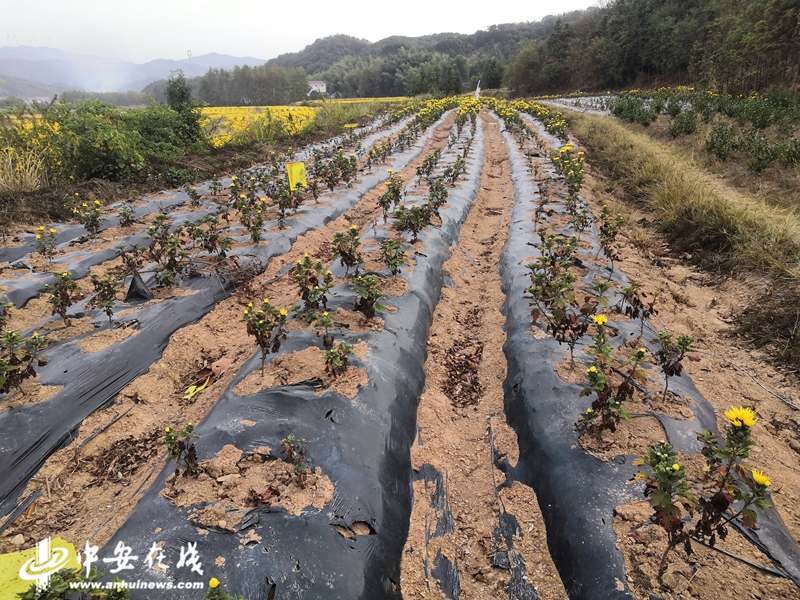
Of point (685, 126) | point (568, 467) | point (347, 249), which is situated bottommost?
point (568, 467)

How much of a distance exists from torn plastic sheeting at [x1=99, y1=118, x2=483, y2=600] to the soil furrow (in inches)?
6.9

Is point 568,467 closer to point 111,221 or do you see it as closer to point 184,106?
point 111,221

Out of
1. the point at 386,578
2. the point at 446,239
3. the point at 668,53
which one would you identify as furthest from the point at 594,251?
the point at 668,53

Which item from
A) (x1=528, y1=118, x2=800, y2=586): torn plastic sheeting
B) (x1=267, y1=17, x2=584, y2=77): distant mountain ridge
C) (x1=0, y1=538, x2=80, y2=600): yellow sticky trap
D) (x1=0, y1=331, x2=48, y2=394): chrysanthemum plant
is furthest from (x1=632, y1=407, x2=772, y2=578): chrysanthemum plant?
(x1=267, y1=17, x2=584, y2=77): distant mountain ridge

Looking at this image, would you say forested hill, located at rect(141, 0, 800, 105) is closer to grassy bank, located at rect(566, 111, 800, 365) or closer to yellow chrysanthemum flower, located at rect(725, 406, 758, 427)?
grassy bank, located at rect(566, 111, 800, 365)

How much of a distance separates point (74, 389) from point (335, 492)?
2.63m

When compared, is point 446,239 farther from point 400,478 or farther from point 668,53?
point 668,53

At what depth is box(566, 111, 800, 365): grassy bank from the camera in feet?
13.8

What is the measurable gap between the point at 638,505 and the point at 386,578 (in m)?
1.56

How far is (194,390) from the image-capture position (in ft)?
12.7

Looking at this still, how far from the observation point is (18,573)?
1.87m

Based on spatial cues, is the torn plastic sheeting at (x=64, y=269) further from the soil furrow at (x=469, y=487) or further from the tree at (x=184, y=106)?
the tree at (x=184, y=106)

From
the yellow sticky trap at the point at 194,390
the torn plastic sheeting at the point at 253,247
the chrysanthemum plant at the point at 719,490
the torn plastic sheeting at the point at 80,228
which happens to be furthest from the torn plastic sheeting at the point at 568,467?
the torn plastic sheeting at the point at 80,228

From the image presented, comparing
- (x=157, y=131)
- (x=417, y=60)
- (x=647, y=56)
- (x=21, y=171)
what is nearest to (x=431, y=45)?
(x=417, y=60)
